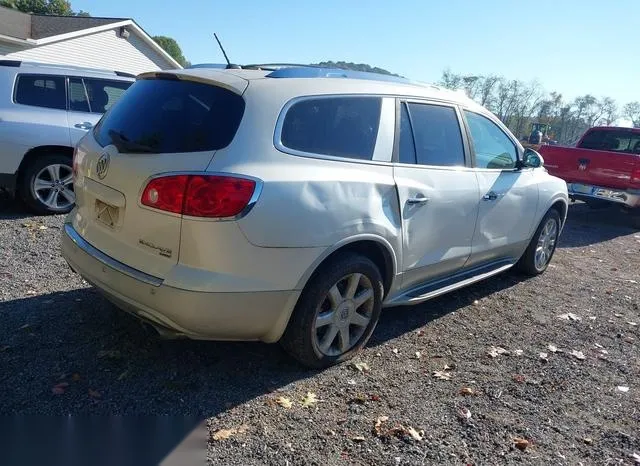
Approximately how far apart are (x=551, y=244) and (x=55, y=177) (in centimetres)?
595

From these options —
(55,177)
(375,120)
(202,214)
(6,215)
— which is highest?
(375,120)

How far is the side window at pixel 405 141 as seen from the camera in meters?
3.70

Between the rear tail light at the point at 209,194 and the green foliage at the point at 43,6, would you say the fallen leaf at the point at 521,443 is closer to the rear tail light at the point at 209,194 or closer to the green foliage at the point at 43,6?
the rear tail light at the point at 209,194

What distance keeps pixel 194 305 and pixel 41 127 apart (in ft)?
15.8

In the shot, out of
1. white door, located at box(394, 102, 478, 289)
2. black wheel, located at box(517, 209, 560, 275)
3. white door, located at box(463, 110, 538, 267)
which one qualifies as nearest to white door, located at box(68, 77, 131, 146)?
white door, located at box(394, 102, 478, 289)

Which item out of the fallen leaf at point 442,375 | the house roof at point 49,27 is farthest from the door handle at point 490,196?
the house roof at point 49,27

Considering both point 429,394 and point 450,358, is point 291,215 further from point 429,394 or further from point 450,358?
point 450,358

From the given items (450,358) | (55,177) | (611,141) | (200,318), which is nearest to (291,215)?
(200,318)

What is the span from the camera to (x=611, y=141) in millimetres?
11336

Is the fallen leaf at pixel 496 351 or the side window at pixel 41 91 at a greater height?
the side window at pixel 41 91

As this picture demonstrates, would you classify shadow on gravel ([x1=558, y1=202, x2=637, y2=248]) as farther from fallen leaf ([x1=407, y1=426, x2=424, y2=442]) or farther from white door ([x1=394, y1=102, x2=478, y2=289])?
fallen leaf ([x1=407, y1=426, x2=424, y2=442])

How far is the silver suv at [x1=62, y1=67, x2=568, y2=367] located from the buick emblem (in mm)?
13

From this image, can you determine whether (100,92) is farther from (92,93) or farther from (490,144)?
(490,144)

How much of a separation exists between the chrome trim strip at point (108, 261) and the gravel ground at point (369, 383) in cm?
67
